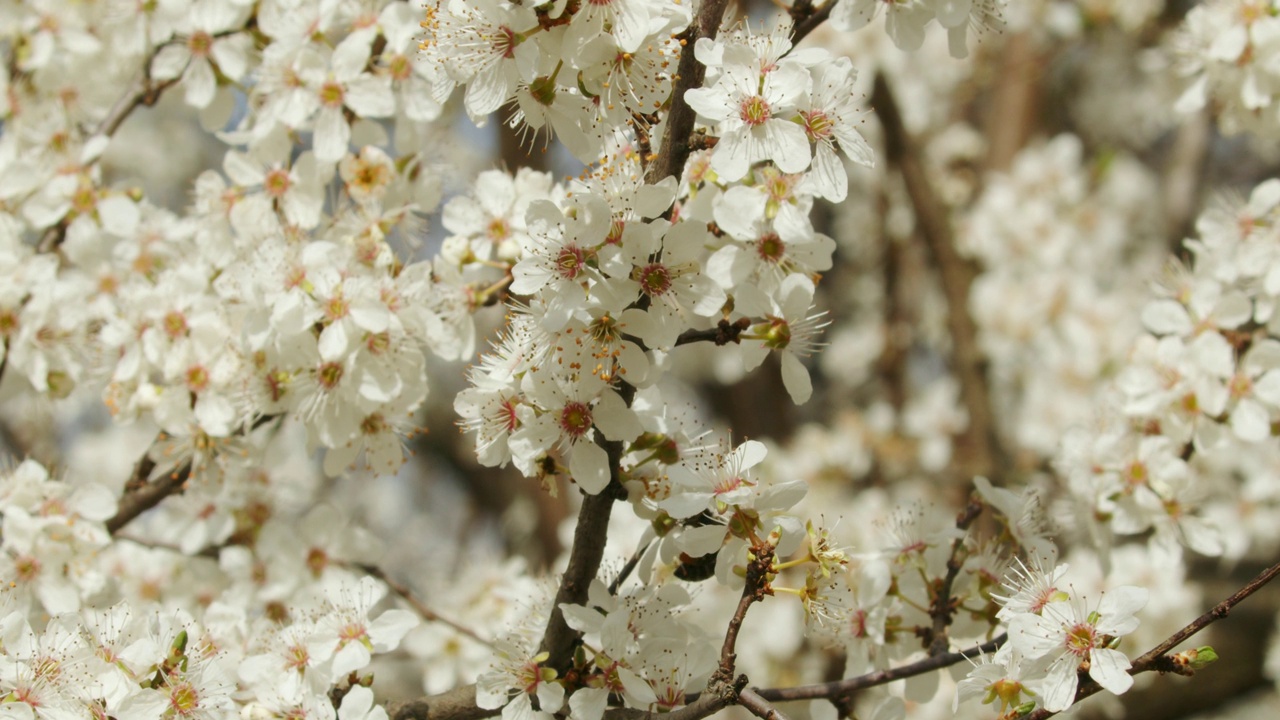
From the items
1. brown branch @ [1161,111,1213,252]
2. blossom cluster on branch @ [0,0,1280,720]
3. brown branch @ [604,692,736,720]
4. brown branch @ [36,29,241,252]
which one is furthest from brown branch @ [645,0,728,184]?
brown branch @ [1161,111,1213,252]

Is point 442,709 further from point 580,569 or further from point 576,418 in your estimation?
point 576,418

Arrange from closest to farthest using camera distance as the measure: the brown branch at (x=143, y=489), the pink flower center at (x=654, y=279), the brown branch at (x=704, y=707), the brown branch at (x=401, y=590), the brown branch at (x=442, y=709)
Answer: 1. the brown branch at (x=704, y=707)
2. the pink flower center at (x=654, y=279)
3. the brown branch at (x=442, y=709)
4. the brown branch at (x=143, y=489)
5. the brown branch at (x=401, y=590)

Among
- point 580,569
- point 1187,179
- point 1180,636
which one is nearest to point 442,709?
point 580,569

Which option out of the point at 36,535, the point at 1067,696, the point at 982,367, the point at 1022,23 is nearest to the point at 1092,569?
the point at 982,367

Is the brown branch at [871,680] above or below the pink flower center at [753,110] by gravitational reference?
below

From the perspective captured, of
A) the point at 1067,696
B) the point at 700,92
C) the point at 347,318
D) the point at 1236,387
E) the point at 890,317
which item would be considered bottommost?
the point at 890,317

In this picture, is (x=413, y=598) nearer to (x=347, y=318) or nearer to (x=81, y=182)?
(x=347, y=318)

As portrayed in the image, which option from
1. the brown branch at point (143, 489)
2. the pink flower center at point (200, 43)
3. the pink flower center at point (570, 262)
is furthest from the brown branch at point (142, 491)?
the pink flower center at point (570, 262)

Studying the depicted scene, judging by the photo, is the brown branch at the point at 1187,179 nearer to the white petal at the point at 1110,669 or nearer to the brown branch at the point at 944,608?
the brown branch at the point at 944,608
